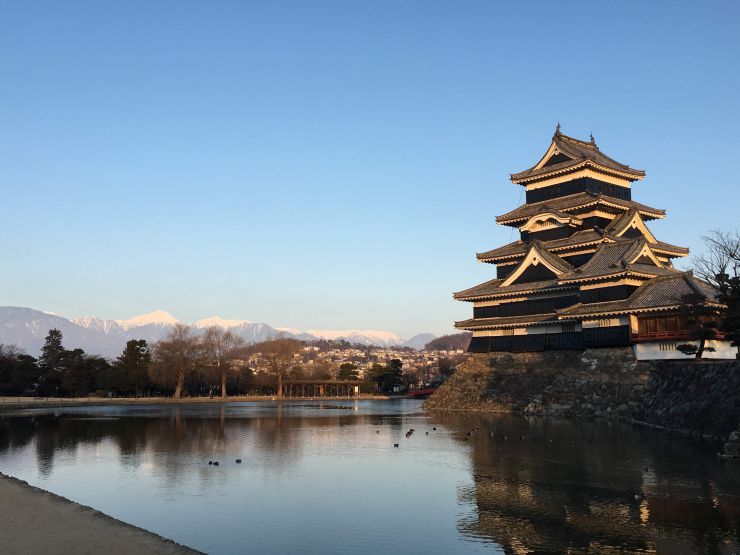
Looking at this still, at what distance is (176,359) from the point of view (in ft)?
319

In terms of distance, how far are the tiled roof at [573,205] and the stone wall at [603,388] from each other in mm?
13559

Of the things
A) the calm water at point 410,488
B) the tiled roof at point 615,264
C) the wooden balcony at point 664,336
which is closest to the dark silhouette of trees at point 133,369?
the calm water at point 410,488

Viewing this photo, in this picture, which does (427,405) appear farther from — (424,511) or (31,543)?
(31,543)

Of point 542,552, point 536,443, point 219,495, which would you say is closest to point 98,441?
point 219,495

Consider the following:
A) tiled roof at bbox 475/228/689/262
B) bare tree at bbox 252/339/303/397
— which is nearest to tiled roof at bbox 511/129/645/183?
tiled roof at bbox 475/228/689/262

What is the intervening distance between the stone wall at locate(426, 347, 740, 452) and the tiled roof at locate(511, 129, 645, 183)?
17.9 metres

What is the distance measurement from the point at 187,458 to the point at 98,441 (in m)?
10.9

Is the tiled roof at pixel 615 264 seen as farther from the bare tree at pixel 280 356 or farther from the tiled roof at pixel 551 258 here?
the bare tree at pixel 280 356

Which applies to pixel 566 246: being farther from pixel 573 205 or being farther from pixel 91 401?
pixel 91 401

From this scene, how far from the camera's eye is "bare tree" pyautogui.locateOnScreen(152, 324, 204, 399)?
96500 millimetres

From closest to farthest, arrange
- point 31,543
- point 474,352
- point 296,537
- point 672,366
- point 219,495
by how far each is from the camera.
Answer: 1. point 31,543
2. point 296,537
3. point 219,495
4. point 672,366
5. point 474,352

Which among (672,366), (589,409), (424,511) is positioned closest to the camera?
(424,511)

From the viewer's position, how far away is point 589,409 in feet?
154

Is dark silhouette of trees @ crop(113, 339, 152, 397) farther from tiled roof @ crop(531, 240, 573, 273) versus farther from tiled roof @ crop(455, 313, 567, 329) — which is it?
tiled roof @ crop(531, 240, 573, 273)
